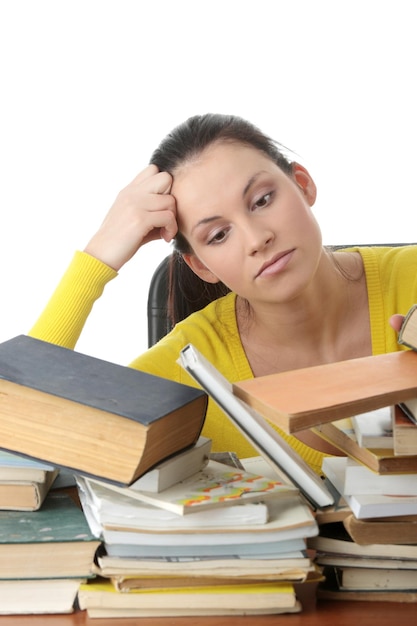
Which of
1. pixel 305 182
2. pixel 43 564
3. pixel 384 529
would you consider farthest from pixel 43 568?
pixel 305 182

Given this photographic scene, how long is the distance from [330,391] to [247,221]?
70 centimetres

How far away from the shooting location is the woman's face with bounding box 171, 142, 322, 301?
63.7 inches

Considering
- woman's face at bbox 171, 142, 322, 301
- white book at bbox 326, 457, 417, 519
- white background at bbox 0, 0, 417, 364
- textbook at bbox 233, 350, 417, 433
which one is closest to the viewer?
textbook at bbox 233, 350, 417, 433

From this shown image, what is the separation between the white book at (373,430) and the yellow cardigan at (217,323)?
655 millimetres

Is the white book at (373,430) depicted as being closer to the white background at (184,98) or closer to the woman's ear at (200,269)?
the woman's ear at (200,269)

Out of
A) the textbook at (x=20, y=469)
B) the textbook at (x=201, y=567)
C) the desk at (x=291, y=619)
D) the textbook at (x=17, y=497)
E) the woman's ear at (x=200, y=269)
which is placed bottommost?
the desk at (x=291, y=619)

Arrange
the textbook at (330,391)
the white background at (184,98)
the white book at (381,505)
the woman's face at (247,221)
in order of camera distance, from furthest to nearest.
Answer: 1. the white background at (184,98)
2. the woman's face at (247,221)
3. the white book at (381,505)
4. the textbook at (330,391)

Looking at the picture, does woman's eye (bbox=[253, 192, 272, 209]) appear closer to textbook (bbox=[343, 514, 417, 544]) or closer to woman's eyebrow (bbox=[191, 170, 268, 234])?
woman's eyebrow (bbox=[191, 170, 268, 234])

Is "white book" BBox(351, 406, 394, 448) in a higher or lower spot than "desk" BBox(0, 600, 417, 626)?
higher

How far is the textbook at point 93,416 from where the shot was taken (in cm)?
100

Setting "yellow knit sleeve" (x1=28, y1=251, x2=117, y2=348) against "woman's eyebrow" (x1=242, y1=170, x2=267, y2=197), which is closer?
"woman's eyebrow" (x1=242, y1=170, x2=267, y2=197)

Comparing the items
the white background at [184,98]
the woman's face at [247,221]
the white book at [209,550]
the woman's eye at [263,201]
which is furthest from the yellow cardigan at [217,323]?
the white background at [184,98]

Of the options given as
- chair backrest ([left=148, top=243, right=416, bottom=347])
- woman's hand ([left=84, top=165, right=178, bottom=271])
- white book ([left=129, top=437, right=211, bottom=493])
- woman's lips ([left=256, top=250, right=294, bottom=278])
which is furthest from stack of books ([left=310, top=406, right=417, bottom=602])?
chair backrest ([left=148, top=243, right=416, bottom=347])

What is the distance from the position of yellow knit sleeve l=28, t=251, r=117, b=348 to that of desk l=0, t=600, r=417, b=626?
2.62ft
